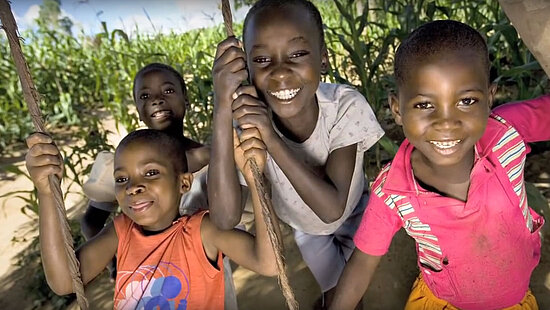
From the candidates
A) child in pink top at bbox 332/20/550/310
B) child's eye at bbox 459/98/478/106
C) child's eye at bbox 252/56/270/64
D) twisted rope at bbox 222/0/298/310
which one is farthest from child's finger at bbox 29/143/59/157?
child's eye at bbox 459/98/478/106

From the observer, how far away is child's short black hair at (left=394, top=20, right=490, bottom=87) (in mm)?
876

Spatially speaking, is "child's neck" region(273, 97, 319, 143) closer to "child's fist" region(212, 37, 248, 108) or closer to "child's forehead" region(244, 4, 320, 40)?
"child's forehead" region(244, 4, 320, 40)

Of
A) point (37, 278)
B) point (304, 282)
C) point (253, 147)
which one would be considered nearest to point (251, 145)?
point (253, 147)

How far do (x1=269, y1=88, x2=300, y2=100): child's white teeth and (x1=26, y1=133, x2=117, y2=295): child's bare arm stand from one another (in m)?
0.56

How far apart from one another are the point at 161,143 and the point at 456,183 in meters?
0.85

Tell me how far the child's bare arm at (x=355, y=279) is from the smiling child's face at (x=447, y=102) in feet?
1.12

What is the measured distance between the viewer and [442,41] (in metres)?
0.88

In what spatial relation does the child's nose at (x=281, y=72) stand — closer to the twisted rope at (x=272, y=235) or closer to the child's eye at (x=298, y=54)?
the child's eye at (x=298, y=54)

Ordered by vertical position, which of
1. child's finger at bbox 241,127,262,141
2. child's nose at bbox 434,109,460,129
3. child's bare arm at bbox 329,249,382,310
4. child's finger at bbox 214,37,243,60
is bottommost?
child's bare arm at bbox 329,249,382,310

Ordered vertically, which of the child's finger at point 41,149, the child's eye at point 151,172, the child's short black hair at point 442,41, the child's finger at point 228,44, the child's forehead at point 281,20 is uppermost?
Answer: the child's forehead at point 281,20

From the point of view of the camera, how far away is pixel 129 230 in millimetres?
1242

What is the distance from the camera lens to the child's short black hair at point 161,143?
1.24 meters

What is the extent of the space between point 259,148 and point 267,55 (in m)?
0.37

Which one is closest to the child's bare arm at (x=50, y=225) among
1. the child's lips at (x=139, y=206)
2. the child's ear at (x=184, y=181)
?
the child's lips at (x=139, y=206)
